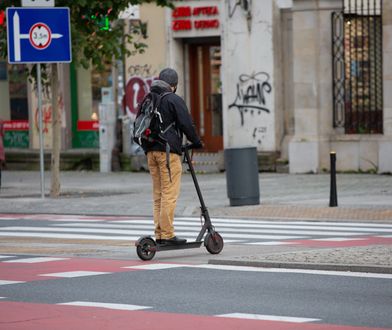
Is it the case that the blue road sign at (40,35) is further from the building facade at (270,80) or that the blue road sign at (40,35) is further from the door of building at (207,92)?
the door of building at (207,92)

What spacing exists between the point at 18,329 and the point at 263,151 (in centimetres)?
2195

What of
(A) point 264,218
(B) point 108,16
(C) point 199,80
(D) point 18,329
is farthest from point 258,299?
(C) point 199,80

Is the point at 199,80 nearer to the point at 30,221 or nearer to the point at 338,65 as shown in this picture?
the point at 338,65

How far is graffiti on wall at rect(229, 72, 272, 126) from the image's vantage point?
31.2m

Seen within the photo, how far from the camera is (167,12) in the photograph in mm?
32500

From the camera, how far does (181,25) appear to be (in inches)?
1271

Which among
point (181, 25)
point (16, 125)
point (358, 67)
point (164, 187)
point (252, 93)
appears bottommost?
point (16, 125)

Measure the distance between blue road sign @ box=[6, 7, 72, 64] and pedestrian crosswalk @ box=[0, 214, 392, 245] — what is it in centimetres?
346

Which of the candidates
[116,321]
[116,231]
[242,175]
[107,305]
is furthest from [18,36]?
[116,321]

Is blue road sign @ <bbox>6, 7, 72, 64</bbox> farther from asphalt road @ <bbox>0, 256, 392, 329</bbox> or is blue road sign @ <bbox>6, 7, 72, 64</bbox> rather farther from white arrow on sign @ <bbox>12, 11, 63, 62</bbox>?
asphalt road @ <bbox>0, 256, 392, 329</bbox>

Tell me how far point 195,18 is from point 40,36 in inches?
358

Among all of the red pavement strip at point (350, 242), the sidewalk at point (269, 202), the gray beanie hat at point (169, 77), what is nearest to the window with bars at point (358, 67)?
the sidewalk at point (269, 202)

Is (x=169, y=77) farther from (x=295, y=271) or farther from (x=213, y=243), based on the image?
(x=295, y=271)

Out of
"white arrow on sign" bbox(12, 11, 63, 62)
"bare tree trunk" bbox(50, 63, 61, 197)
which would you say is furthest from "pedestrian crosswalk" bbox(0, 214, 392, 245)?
"white arrow on sign" bbox(12, 11, 63, 62)
